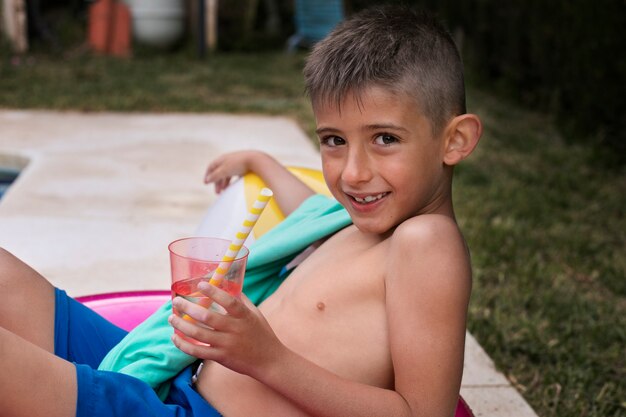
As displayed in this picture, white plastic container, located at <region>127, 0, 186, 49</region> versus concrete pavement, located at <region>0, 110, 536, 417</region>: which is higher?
concrete pavement, located at <region>0, 110, 536, 417</region>

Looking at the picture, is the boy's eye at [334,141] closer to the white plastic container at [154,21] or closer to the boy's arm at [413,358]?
the boy's arm at [413,358]

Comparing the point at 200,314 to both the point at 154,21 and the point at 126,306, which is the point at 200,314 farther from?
the point at 154,21

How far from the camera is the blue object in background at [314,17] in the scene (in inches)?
422

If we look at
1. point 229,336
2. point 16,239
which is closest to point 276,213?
Result: point 229,336

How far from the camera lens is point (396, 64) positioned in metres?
1.48

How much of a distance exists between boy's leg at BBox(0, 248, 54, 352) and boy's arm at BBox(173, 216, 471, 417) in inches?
23.9

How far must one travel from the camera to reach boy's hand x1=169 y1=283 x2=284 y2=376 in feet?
4.06

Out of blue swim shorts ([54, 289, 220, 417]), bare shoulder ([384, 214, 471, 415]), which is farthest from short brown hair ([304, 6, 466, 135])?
blue swim shorts ([54, 289, 220, 417])

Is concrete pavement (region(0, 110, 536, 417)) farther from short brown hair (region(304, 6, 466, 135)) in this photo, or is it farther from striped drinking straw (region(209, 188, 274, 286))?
striped drinking straw (region(209, 188, 274, 286))

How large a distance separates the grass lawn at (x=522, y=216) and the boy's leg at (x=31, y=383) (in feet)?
4.70

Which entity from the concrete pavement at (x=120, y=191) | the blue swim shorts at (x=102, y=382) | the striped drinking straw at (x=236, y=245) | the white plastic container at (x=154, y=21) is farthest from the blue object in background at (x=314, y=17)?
the striped drinking straw at (x=236, y=245)

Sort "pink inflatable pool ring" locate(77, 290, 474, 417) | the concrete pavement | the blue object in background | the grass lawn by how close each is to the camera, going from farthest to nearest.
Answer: the blue object in background < the concrete pavement < the grass lawn < "pink inflatable pool ring" locate(77, 290, 474, 417)

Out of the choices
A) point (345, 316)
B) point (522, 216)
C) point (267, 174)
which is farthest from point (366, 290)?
point (522, 216)

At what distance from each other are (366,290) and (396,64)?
41 cm
